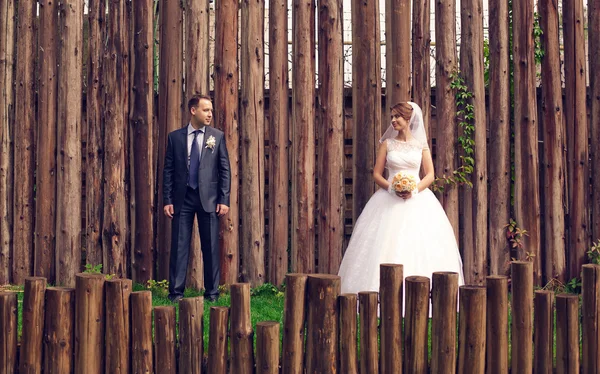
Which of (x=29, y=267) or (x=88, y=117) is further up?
(x=88, y=117)

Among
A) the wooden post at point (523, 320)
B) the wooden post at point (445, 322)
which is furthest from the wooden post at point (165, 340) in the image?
the wooden post at point (523, 320)

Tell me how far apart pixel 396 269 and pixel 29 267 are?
4514 mm

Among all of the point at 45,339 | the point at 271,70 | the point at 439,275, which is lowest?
the point at 45,339

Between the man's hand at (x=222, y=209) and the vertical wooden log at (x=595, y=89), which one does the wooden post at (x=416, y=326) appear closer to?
the man's hand at (x=222, y=209)

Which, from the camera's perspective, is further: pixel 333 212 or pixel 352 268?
pixel 333 212

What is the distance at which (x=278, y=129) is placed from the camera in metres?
6.95

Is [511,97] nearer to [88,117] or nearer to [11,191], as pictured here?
[88,117]

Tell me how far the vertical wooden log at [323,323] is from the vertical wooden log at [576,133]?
3741 millimetres

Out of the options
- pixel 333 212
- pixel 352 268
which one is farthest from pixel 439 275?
pixel 333 212

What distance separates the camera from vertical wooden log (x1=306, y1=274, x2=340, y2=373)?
12.9ft

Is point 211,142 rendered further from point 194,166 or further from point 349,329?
point 349,329

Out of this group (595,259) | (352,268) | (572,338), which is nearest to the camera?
(572,338)

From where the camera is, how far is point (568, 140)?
6.98 metres

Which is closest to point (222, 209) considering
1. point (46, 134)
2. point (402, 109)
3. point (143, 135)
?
point (143, 135)
